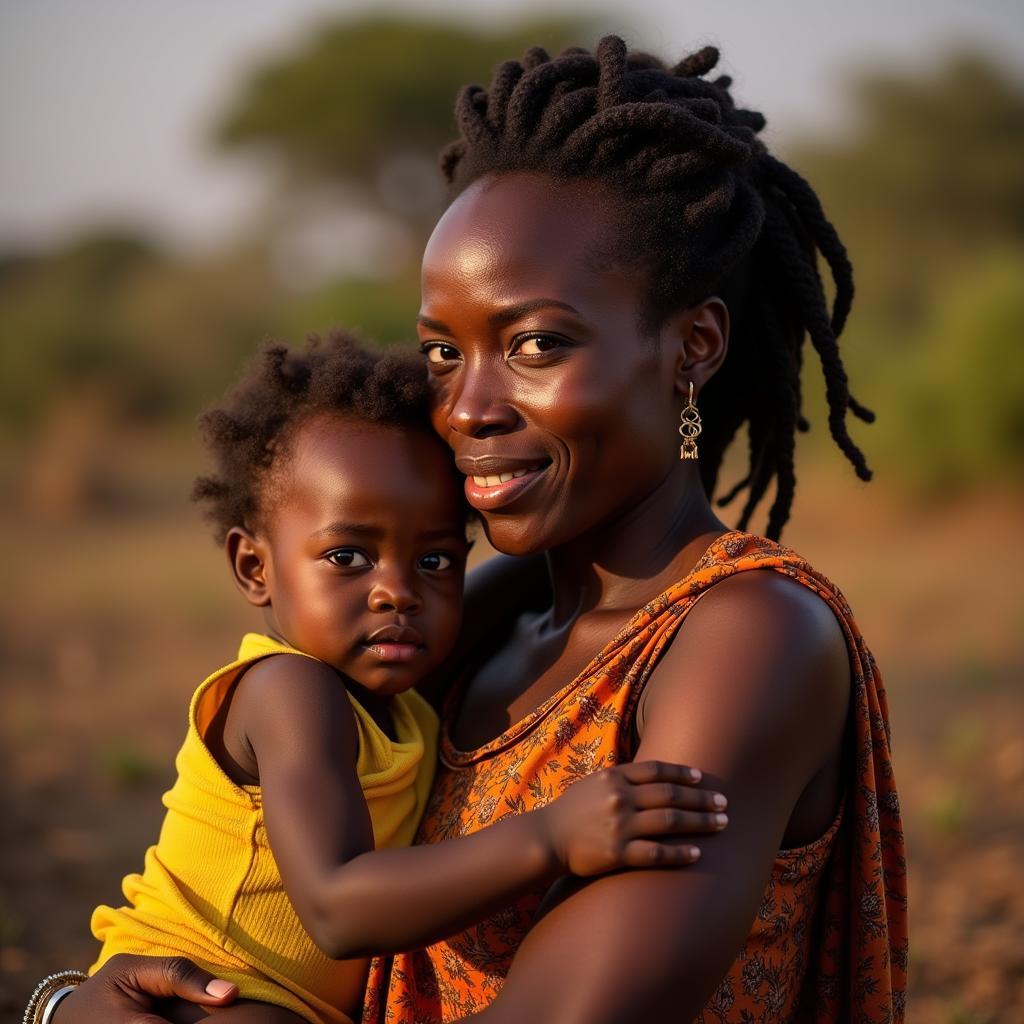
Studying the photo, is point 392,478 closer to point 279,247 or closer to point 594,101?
point 594,101

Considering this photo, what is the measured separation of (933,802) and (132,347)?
1392cm

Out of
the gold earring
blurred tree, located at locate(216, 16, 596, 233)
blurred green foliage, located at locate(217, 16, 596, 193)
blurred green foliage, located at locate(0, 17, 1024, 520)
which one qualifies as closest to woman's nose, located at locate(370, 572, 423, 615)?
the gold earring

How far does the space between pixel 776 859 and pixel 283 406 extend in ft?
3.84

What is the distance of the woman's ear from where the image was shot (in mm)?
2213

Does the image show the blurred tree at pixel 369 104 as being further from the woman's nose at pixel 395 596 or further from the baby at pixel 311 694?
the woman's nose at pixel 395 596

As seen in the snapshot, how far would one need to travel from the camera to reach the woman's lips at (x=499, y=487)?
84.7 inches

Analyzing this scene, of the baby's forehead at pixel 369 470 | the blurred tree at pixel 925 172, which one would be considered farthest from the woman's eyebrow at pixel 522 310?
the blurred tree at pixel 925 172

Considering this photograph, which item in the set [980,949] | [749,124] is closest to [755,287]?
[749,124]

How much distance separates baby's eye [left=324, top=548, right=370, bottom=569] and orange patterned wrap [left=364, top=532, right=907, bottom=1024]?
39 centimetres

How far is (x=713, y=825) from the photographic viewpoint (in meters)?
1.68

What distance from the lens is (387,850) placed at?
1882 mm

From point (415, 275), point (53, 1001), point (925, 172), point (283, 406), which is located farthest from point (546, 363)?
point (925, 172)

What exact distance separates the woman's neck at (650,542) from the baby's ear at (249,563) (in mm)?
589

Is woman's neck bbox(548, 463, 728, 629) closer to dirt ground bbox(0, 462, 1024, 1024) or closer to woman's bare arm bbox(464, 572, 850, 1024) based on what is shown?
woman's bare arm bbox(464, 572, 850, 1024)
